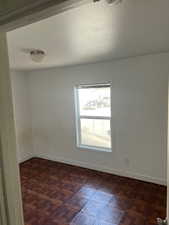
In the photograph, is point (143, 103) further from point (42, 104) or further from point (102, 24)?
point (42, 104)

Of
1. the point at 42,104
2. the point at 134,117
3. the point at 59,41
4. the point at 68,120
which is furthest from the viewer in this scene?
the point at 42,104

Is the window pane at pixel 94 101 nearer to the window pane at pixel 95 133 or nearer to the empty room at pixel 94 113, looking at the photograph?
the empty room at pixel 94 113

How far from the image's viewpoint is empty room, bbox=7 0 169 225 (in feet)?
5.31

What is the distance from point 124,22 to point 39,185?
2.97m

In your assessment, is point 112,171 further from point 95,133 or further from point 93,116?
point 93,116

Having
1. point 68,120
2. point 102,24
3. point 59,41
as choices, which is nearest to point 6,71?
point 102,24

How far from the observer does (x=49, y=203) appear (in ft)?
8.49

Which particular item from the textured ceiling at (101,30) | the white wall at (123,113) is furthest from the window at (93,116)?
the textured ceiling at (101,30)

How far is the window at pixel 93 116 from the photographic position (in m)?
3.49

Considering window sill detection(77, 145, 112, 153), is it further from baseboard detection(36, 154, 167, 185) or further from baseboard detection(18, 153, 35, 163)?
baseboard detection(18, 153, 35, 163)

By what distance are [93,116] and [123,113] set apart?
0.72 meters

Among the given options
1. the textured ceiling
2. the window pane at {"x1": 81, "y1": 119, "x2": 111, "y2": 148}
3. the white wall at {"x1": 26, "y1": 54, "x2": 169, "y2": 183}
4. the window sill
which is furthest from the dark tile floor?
the textured ceiling

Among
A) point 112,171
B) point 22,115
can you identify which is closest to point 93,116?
point 112,171

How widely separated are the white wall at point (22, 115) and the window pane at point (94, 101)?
1515 millimetres
